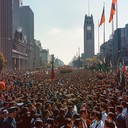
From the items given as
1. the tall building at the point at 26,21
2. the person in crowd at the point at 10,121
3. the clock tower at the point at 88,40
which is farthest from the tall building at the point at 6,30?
the person in crowd at the point at 10,121

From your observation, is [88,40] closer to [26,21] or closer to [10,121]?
[26,21]

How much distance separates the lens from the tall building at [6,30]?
96625 mm

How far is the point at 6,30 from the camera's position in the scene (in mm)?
100312

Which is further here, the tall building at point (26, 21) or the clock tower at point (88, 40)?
the tall building at point (26, 21)

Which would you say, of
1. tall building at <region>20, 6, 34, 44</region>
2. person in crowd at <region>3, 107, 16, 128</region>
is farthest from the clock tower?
person in crowd at <region>3, 107, 16, 128</region>

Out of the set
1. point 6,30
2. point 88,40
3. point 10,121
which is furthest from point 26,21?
point 10,121

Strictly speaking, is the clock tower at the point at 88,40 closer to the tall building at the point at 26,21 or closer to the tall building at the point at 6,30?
the tall building at the point at 26,21

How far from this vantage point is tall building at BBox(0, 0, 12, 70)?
317 ft

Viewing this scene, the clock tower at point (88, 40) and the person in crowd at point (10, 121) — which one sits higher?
the clock tower at point (88, 40)

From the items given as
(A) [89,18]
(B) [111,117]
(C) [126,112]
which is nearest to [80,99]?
(C) [126,112]

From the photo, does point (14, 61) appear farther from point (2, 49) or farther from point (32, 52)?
point (32, 52)

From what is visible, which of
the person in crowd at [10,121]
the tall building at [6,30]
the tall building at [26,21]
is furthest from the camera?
the tall building at [26,21]

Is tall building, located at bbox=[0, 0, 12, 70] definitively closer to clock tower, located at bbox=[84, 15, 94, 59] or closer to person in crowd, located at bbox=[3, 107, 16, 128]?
clock tower, located at bbox=[84, 15, 94, 59]

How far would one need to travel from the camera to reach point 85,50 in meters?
182
